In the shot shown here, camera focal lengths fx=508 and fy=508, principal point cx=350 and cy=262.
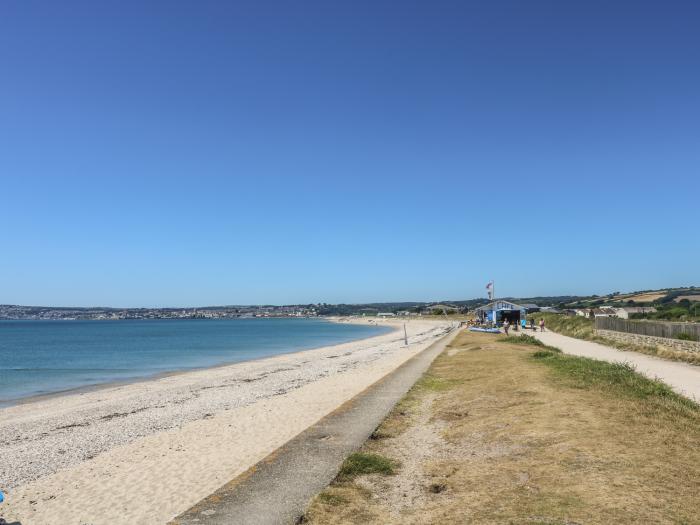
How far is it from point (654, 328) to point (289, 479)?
27.9 m

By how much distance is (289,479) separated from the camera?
7504 mm

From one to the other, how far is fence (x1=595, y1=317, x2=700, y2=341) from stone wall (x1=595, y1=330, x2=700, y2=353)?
24cm

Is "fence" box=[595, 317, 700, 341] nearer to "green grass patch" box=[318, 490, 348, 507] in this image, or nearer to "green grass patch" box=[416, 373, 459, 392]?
"green grass patch" box=[416, 373, 459, 392]

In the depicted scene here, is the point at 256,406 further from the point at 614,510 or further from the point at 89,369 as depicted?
the point at 89,369

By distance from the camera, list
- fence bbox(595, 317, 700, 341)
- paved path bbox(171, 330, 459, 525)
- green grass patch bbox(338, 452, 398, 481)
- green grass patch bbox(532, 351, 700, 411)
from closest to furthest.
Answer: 1. paved path bbox(171, 330, 459, 525)
2. green grass patch bbox(338, 452, 398, 481)
3. green grass patch bbox(532, 351, 700, 411)
4. fence bbox(595, 317, 700, 341)

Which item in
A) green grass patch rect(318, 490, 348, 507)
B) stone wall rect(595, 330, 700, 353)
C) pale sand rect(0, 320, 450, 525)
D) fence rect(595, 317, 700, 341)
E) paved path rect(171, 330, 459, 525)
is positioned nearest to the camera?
paved path rect(171, 330, 459, 525)

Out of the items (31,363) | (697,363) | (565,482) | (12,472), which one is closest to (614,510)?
(565,482)

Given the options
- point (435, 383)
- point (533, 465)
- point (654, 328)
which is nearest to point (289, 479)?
point (533, 465)

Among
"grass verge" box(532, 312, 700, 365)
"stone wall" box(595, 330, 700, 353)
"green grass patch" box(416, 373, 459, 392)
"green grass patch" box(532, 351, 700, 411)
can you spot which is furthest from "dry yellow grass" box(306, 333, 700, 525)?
"stone wall" box(595, 330, 700, 353)

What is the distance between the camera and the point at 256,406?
17.3 m

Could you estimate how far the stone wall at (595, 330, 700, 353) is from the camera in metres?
23.7

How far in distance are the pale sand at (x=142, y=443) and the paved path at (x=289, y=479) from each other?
113 centimetres

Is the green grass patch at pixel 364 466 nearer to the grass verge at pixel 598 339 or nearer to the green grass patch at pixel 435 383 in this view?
the green grass patch at pixel 435 383

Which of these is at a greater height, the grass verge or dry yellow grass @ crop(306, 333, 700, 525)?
dry yellow grass @ crop(306, 333, 700, 525)
